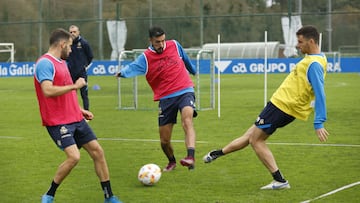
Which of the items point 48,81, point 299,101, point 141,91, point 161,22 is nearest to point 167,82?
point 299,101

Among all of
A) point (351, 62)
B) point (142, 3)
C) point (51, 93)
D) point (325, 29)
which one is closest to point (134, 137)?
point (51, 93)

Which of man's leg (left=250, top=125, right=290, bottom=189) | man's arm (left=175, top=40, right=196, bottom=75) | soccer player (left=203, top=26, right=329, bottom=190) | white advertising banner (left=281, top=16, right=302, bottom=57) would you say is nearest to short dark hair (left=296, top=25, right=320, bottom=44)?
soccer player (left=203, top=26, right=329, bottom=190)

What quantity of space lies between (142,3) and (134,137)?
34.8 m

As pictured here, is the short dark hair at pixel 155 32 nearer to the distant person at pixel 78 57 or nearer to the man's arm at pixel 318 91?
the man's arm at pixel 318 91

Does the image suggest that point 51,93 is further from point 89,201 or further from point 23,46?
point 23,46

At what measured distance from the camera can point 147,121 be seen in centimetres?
1892

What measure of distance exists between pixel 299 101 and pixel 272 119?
15.8 inches

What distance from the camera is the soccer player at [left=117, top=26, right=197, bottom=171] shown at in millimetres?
10953

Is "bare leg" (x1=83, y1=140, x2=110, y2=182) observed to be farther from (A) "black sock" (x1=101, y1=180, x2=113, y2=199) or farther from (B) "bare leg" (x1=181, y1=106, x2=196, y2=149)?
(B) "bare leg" (x1=181, y1=106, x2=196, y2=149)

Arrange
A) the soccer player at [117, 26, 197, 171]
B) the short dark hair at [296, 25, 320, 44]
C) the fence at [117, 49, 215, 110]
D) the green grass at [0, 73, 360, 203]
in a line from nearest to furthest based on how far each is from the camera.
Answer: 1. the short dark hair at [296, 25, 320, 44]
2. the green grass at [0, 73, 360, 203]
3. the soccer player at [117, 26, 197, 171]
4. the fence at [117, 49, 215, 110]

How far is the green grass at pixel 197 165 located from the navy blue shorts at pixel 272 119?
2.58ft

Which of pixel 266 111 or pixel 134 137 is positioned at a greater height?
pixel 266 111

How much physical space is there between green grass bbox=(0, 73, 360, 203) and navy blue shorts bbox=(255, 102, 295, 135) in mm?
787

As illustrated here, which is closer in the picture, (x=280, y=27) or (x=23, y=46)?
(x=280, y=27)
